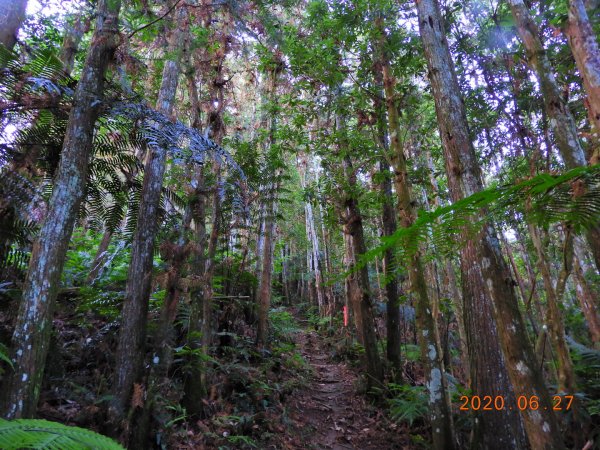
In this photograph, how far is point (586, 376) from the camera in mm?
6250

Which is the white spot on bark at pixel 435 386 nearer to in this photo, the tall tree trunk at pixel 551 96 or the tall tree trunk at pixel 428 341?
the tall tree trunk at pixel 428 341

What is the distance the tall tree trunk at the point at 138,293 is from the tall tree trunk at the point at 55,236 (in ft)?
2.72

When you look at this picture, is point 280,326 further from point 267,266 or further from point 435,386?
point 435,386

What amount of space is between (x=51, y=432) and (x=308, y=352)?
38.8 ft

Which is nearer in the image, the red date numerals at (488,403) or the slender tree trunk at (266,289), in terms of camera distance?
the red date numerals at (488,403)

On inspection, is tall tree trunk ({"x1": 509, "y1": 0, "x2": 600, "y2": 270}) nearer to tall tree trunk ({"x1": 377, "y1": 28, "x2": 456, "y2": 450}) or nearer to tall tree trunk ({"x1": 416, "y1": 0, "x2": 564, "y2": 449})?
tall tree trunk ({"x1": 416, "y1": 0, "x2": 564, "y2": 449})

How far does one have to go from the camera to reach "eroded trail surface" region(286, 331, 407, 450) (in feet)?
18.4

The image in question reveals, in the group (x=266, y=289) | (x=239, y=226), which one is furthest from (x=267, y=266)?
(x=239, y=226)

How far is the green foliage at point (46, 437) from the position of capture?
115cm

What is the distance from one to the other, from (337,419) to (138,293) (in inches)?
185

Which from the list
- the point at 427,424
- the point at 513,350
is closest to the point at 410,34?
the point at 513,350

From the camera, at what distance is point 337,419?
21.4 ft

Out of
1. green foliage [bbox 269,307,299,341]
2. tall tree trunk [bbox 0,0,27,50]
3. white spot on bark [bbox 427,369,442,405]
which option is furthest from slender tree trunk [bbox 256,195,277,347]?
tall tree trunk [bbox 0,0,27,50]

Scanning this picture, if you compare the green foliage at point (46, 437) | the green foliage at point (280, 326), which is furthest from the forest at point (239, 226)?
the green foliage at point (280, 326)
